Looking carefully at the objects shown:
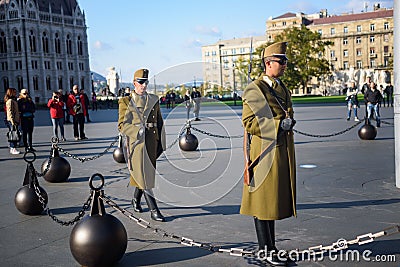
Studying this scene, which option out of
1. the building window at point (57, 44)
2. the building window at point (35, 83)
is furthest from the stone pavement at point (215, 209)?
the building window at point (57, 44)

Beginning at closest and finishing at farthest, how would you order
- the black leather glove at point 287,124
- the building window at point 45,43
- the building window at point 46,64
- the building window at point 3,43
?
the black leather glove at point 287,124
the building window at point 3,43
the building window at point 46,64
the building window at point 45,43

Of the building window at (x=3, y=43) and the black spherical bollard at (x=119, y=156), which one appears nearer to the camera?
the black spherical bollard at (x=119, y=156)

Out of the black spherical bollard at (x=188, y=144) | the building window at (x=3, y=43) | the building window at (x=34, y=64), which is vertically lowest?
the black spherical bollard at (x=188, y=144)

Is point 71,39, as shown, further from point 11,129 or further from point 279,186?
point 279,186

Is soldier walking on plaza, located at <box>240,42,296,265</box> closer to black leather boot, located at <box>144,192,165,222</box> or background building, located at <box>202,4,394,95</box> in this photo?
black leather boot, located at <box>144,192,165,222</box>

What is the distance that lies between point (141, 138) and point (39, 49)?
99126 millimetres

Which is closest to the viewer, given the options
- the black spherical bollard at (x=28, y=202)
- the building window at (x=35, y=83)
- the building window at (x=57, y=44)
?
the black spherical bollard at (x=28, y=202)

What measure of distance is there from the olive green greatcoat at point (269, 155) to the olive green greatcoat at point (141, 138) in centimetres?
229

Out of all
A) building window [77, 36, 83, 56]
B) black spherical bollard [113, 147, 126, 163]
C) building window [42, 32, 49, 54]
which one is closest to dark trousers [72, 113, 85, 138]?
black spherical bollard [113, 147, 126, 163]

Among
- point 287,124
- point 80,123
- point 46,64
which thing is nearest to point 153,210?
point 287,124

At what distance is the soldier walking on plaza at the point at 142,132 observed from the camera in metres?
7.04

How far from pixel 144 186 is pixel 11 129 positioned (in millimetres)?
10020

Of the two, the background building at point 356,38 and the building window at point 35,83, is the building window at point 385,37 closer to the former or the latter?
the background building at point 356,38

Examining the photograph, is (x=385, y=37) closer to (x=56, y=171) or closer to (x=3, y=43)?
(x=3, y=43)
